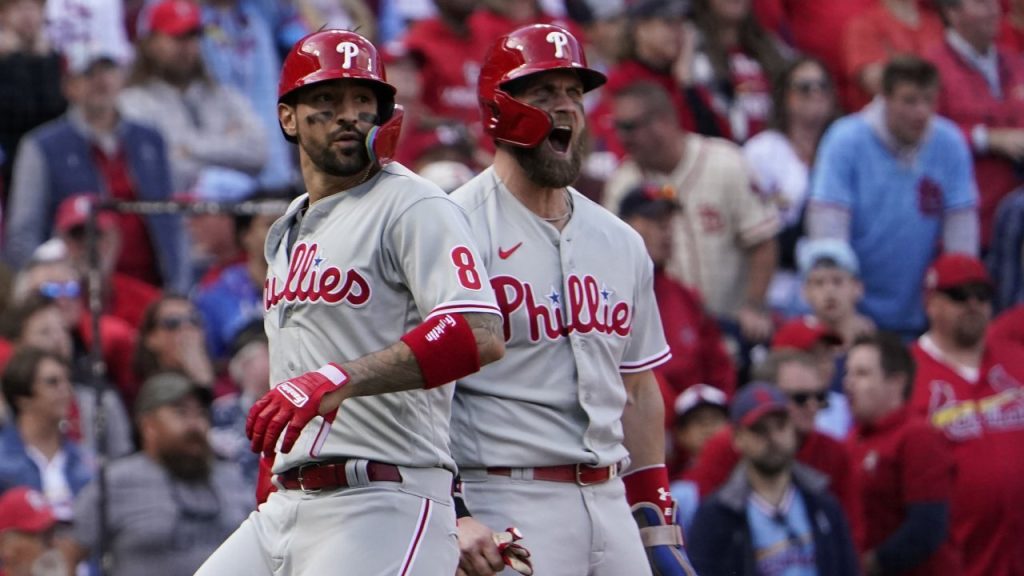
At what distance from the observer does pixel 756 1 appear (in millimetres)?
13422

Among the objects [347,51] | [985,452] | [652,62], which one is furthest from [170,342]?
[347,51]

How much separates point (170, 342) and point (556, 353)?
13.0 ft

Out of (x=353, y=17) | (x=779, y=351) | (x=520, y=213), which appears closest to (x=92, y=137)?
(x=353, y=17)

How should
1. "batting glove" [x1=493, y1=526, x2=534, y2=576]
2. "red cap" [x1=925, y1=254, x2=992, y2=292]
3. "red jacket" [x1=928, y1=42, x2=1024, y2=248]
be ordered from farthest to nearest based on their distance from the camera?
1. "red jacket" [x1=928, y1=42, x2=1024, y2=248]
2. "red cap" [x1=925, y1=254, x2=992, y2=292]
3. "batting glove" [x1=493, y1=526, x2=534, y2=576]

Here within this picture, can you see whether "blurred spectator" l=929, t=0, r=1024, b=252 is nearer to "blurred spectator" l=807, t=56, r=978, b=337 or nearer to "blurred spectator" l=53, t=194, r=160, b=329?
"blurred spectator" l=807, t=56, r=978, b=337

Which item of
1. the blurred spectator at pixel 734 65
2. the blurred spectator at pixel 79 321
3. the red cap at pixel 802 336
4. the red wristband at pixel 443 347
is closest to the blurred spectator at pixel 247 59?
the blurred spectator at pixel 79 321

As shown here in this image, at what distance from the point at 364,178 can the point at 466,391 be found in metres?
0.70

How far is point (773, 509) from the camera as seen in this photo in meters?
8.27

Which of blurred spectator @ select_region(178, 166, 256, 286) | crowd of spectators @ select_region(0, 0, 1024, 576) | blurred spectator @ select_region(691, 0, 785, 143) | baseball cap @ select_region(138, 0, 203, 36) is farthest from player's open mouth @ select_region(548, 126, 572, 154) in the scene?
blurred spectator @ select_region(691, 0, 785, 143)

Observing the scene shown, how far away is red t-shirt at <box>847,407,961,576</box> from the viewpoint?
28.7ft

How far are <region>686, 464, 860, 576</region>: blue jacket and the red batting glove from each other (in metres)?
3.43

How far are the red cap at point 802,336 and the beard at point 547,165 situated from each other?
3994mm

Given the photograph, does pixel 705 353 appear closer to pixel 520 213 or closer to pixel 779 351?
pixel 779 351

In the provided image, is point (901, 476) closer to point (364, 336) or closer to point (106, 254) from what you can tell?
point (106, 254)
